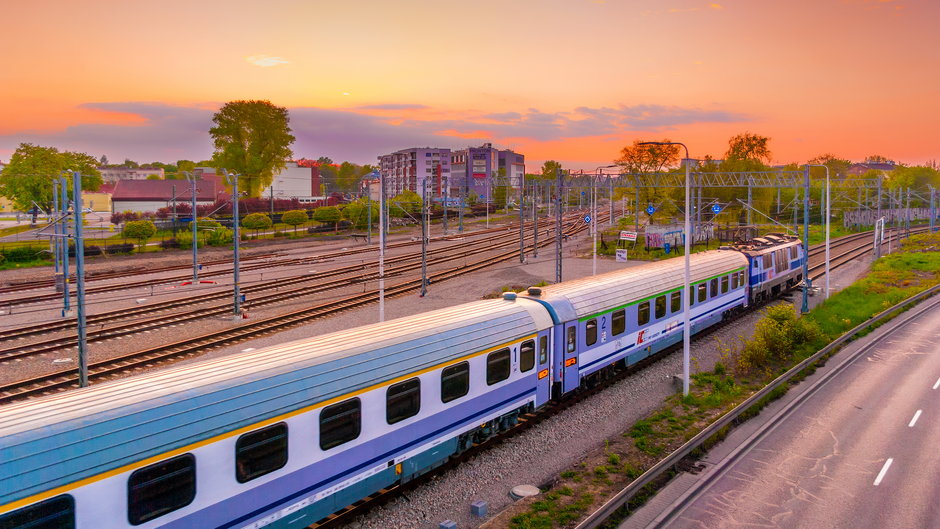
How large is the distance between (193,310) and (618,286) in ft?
79.5

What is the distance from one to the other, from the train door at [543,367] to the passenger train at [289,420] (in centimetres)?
4

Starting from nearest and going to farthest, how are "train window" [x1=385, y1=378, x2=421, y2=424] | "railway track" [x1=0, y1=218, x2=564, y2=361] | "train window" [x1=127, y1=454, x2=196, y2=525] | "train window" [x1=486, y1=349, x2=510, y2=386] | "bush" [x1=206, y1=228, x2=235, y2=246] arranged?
"train window" [x1=127, y1=454, x2=196, y2=525] → "train window" [x1=385, y1=378, x2=421, y2=424] → "train window" [x1=486, y1=349, x2=510, y2=386] → "railway track" [x1=0, y1=218, x2=564, y2=361] → "bush" [x1=206, y1=228, x2=235, y2=246]

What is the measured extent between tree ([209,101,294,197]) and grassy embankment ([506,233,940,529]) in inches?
2998

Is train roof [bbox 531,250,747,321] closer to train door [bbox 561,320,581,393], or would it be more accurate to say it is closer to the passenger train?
the passenger train

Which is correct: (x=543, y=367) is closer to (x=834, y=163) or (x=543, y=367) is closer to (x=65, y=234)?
(x=65, y=234)

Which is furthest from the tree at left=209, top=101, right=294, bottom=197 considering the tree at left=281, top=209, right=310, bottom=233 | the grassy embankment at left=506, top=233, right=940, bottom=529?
the grassy embankment at left=506, top=233, right=940, bottom=529

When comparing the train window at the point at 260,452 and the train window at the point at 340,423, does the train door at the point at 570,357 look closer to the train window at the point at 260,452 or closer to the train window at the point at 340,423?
the train window at the point at 340,423

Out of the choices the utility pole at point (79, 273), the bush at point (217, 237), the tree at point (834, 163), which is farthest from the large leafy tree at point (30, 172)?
the tree at point (834, 163)

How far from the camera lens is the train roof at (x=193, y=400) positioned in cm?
822

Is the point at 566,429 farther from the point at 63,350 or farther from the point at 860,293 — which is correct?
the point at 860,293

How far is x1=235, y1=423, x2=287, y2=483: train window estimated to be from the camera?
10133mm

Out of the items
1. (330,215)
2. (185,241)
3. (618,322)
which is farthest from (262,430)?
(330,215)

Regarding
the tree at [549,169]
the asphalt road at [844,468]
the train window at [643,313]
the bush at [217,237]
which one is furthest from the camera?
the tree at [549,169]

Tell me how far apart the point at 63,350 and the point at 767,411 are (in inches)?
1090
